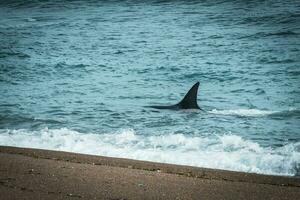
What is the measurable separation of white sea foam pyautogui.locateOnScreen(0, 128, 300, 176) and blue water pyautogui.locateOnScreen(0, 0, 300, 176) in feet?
0.06

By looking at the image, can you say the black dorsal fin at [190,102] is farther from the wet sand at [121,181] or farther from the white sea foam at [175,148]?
the wet sand at [121,181]

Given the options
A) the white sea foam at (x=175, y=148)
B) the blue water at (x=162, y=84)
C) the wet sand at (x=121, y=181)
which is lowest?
the blue water at (x=162, y=84)

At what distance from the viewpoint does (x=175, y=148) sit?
7770 mm

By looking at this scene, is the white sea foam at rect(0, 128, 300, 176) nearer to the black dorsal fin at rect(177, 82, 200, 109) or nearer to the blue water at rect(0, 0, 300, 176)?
the blue water at rect(0, 0, 300, 176)

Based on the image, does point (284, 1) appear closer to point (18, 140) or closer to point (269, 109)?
point (269, 109)

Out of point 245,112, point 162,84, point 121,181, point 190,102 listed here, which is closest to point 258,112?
point 245,112

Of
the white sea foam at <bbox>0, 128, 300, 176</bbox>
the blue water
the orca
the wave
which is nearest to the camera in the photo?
the white sea foam at <bbox>0, 128, 300, 176</bbox>

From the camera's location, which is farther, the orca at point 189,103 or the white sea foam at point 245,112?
the orca at point 189,103

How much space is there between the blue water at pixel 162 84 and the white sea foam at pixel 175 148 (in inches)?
0.7

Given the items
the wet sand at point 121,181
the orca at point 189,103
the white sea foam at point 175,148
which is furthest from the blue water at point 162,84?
the wet sand at point 121,181

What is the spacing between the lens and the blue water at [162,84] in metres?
7.94

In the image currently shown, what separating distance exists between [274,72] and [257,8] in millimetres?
20367

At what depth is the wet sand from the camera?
15.1 feet

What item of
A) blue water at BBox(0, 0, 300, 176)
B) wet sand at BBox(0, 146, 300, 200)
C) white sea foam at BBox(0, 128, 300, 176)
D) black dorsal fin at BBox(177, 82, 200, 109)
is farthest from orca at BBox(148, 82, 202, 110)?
wet sand at BBox(0, 146, 300, 200)
